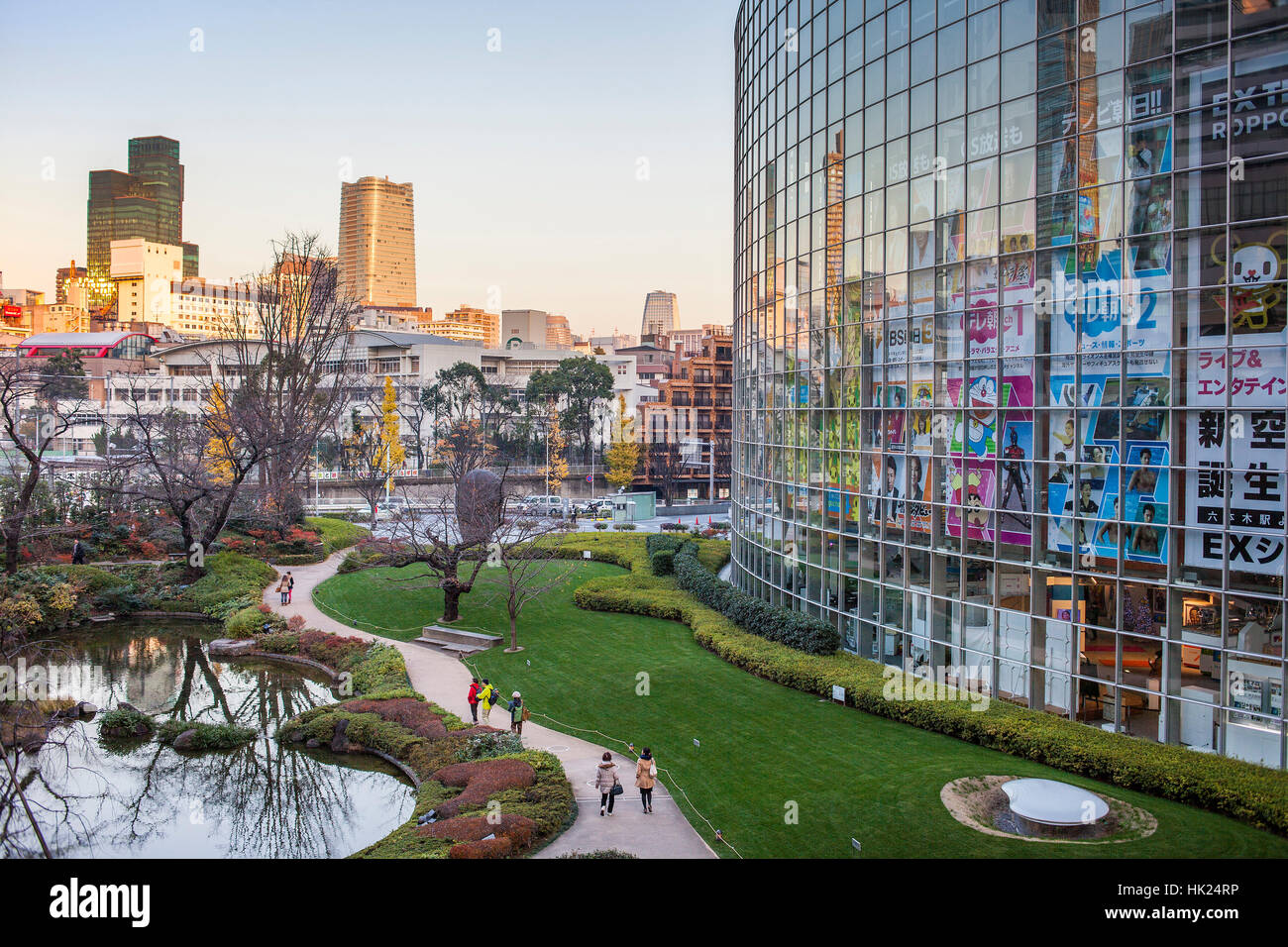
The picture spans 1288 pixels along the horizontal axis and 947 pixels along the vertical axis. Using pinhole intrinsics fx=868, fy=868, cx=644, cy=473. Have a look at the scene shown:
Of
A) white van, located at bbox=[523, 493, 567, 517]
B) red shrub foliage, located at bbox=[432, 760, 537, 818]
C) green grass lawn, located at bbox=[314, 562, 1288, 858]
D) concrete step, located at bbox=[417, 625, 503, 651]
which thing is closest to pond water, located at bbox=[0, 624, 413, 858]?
red shrub foliage, located at bbox=[432, 760, 537, 818]

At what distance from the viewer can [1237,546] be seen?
15.9m

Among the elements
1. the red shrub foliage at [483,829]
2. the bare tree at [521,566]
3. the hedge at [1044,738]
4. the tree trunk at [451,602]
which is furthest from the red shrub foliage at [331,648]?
the red shrub foliage at [483,829]

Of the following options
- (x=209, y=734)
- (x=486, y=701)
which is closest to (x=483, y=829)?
(x=486, y=701)

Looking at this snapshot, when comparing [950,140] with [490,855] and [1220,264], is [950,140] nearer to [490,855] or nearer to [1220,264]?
[1220,264]

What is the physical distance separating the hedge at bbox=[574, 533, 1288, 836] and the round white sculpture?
1412 millimetres

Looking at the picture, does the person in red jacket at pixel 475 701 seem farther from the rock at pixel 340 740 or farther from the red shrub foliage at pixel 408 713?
the rock at pixel 340 740

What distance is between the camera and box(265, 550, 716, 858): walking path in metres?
14.7

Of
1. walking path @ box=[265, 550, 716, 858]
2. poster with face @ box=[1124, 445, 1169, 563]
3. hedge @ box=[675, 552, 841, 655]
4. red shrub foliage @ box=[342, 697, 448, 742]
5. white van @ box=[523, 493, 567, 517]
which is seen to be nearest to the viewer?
walking path @ box=[265, 550, 716, 858]

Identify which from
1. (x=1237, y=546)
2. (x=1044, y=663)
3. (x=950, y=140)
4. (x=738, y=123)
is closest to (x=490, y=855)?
(x=1044, y=663)

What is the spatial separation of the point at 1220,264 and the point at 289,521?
4524 centimetres

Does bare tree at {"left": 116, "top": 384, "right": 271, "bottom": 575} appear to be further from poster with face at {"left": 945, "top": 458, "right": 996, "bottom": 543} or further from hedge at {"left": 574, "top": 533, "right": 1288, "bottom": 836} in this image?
poster with face at {"left": 945, "top": 458, "right": 996, "bottom": 543}

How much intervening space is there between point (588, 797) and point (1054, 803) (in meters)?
8.33

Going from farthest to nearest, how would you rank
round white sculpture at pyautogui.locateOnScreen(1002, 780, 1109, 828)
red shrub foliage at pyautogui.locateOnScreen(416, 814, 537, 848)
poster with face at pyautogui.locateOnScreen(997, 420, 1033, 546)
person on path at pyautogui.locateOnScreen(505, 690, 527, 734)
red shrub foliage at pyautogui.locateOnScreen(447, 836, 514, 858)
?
1. person on path at pyautogui.locateOnScreen(505, 690, 527, 734)
2. poster with face at pyautogui.locateOnScreen(997, 420, 1033, 546)
3. red shrub foliage at pyautogui.locateOnScreen(416, 814, 537, 848)
4. round white sculpture at pyautogui.locateOnScreen(1002, 780, 1109, 828)
5. red shrub foliage at pyautogui.locateOnScreen(447, 836, 514, 858)
